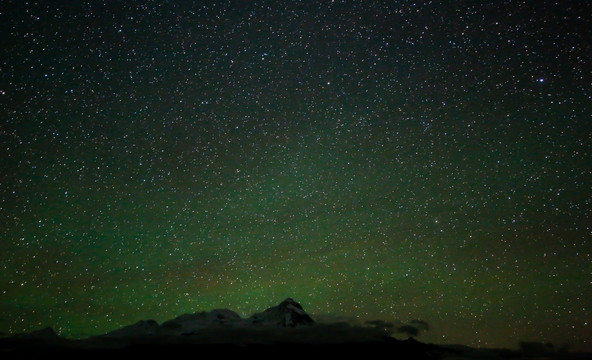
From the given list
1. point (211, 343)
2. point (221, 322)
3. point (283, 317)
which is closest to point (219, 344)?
point (211, 343)

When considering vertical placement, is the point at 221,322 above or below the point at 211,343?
above

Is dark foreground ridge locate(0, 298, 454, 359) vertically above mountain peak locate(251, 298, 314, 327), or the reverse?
mountain peak locate(251, 298, 314, 327)

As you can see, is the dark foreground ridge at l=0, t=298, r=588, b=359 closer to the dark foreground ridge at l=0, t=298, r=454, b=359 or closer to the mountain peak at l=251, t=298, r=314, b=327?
the dark foreground ridge at l=0, t=298, r=454, b=359

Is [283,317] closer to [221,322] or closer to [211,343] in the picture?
[221,322]

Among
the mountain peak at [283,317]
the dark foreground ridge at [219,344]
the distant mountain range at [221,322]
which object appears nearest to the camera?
the dark foreground ridge at [219,344]

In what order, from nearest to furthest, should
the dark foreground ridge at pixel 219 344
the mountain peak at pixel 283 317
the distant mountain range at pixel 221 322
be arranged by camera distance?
1. the dark foreground ridge at pixel 219 344
2. the distant mountain range at pixel 221 322
3. the mountain peak at pixel 283 317

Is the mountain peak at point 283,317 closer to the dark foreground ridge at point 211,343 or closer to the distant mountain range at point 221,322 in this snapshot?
the distant mountain range at point 221,322

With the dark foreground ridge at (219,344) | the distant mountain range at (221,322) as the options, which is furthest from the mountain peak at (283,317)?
the dark foreground ridge at (219,344)

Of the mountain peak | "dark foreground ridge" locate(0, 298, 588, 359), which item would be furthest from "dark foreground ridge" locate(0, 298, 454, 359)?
the mountain peak

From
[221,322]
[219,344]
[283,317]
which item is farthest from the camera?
[283,317]

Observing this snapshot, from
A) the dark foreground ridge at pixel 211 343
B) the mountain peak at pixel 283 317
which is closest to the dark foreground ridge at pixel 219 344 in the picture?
the dark foreground ridge at pixel 211 343

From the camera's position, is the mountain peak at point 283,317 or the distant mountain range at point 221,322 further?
the mountain peak at point 283,317

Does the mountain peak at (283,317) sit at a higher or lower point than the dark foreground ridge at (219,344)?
higher

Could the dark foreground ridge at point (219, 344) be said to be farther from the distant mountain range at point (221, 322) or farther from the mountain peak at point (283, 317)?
the mountain peak at point (283, 317)
